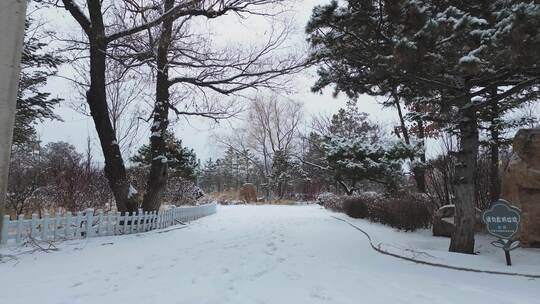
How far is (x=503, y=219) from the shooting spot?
5.84m

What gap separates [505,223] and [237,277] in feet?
13.8

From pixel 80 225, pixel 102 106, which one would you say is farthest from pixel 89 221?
pixel 102 106

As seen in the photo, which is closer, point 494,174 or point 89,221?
point 89,221

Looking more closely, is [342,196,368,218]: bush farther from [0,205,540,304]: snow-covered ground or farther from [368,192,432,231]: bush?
[0,205,540,304]: snow-covered ground

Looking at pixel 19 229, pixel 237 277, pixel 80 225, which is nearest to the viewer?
pixel 237 277

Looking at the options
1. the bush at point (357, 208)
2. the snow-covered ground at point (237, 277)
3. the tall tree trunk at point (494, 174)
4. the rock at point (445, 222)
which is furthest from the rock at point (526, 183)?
the bush at point (357, 208)

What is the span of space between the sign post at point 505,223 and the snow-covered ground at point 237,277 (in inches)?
14.6

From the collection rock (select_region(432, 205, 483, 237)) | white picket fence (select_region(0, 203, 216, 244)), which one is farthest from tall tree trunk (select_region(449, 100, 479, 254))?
white picket fence (select_region(0, 203, 216, 244))

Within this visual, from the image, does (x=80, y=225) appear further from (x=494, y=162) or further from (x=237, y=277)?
(x=494, y=162)

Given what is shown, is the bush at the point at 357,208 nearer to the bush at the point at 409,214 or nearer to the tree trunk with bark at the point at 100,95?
the bush at the point at 409,214

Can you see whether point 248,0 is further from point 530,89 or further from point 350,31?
point 530,89

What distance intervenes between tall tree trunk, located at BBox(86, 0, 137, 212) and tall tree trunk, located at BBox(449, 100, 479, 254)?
25.8 feet

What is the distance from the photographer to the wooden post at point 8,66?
163cm

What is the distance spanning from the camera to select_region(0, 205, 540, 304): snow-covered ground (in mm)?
4094
